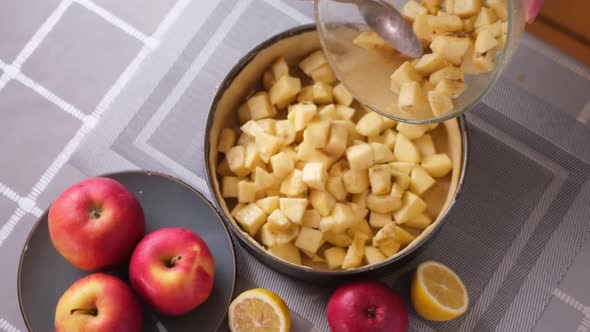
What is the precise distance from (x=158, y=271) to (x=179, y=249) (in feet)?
0.18

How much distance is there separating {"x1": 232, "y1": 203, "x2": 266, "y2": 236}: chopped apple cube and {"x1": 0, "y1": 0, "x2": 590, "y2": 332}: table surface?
3.8 inches

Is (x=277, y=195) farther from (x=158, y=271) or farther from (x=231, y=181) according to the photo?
(x=158, y=271)

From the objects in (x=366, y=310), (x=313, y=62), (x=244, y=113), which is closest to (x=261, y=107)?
(x=244, y=113)

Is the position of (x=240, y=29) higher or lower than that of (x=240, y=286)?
higher

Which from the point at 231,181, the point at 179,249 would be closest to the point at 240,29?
the point at 231,181

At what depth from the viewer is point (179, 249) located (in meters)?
1.21

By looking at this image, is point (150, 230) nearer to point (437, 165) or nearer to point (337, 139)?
point (337, 139)

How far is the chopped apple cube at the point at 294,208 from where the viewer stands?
1298mm

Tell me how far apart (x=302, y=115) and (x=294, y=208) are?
0.18 m

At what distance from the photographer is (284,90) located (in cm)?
138

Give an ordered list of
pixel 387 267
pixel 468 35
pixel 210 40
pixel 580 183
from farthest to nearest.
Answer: pixel 210 40
pixel 580 183
pixel 387 267
pixel 468 35

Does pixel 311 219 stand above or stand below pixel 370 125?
below

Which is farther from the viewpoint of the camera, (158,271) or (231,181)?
(231,181)

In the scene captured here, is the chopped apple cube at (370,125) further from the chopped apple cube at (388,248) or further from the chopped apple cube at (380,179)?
the chopped apple cube at (388,248)
